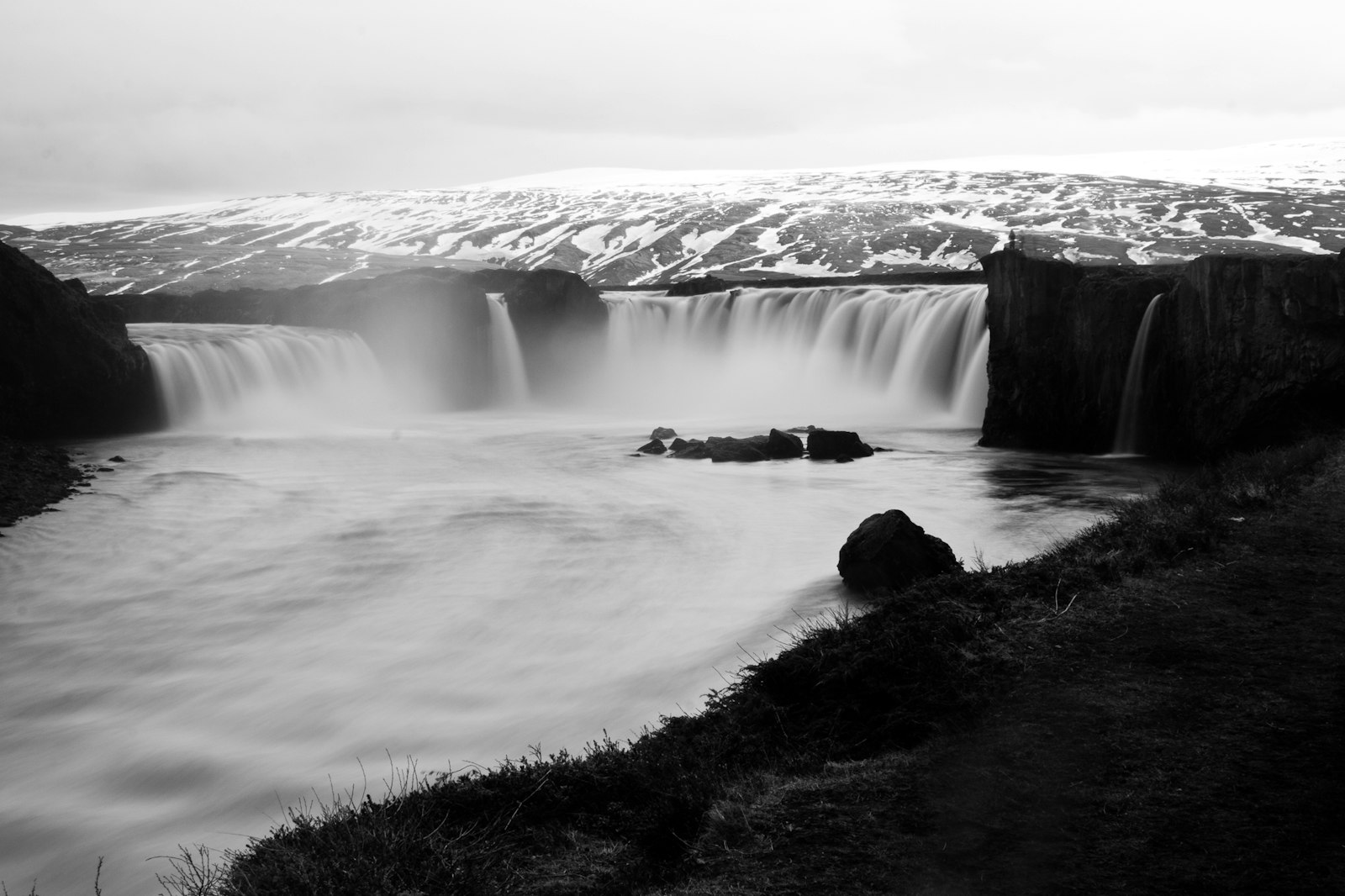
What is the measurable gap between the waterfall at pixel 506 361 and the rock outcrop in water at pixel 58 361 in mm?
16692

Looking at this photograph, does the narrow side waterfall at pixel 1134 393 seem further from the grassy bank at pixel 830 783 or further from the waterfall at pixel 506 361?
the waterfall at pixel 506 361

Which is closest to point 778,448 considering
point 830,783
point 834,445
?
point 834,445

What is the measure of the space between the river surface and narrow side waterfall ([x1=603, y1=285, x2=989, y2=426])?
34.4 ft

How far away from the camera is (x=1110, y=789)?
15.6ft

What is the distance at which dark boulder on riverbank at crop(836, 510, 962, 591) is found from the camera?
10594 mm

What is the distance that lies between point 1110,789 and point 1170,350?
19.2 meters

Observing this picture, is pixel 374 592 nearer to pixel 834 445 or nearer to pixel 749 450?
pixel 749 450

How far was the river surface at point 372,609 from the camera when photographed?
8.16 m

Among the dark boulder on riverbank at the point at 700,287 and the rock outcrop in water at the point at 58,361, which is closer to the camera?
the rock outcrop in water at the point at 58,361

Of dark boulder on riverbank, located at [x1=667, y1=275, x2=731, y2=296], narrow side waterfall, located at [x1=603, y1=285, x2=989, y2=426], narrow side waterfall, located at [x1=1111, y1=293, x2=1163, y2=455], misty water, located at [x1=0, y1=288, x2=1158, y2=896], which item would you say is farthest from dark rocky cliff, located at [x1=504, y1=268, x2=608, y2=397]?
narrow side waterfall, located at [x1=1111, y1=293, x2=1163, y2=455]

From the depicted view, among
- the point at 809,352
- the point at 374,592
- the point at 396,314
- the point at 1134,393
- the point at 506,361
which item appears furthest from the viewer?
the point at 506,361

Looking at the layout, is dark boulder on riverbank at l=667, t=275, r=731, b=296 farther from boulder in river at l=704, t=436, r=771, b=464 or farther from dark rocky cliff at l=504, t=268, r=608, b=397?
boulder in river at l=704, t=436, r=771, b=464

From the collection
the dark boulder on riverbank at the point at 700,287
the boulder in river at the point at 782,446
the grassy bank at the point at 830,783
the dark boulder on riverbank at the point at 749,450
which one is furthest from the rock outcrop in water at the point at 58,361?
the dark boulder on riverbank at the point at 700,287

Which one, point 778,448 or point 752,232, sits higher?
point 752,232
